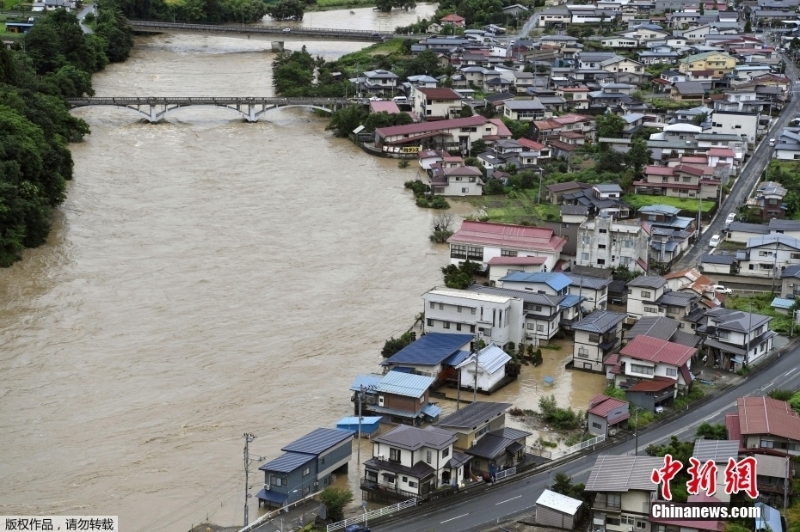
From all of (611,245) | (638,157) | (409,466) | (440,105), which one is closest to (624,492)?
(409,466)

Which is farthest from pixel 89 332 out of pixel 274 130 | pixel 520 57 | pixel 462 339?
pixel 520 57

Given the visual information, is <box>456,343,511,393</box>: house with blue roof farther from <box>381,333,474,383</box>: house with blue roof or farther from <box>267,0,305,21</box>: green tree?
<box>267,0,305,21</box>: green tree

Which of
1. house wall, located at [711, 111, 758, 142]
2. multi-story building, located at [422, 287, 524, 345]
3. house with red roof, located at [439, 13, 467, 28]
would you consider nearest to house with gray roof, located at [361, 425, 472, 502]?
multi-story building, located at [422, 287, 524, 345]

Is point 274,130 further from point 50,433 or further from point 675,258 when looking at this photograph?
point 50,433

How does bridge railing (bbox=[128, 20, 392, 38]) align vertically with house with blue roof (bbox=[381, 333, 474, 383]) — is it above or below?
above

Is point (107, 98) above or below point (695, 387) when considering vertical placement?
above

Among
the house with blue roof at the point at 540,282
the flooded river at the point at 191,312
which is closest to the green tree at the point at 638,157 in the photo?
the flooded river at the point at 191,312
